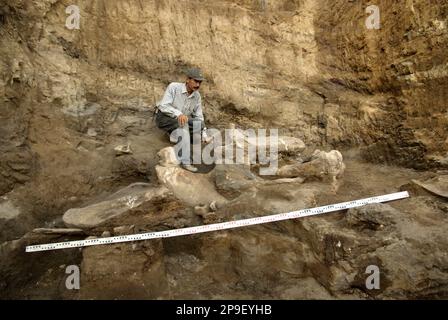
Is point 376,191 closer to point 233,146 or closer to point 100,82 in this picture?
point 233,146

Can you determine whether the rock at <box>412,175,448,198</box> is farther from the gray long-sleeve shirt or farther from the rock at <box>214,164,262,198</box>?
the gray long-sleeve shirt

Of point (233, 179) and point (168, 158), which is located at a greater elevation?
point (168, 158)

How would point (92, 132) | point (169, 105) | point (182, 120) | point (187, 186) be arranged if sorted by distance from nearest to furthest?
point (187, 186)
point (182, 120)
point (169, 105)
point (92, 132)

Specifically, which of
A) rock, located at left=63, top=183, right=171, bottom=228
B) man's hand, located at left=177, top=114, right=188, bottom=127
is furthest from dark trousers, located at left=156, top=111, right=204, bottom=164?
rock, located at left=63, top=183, right=171, bottom=228

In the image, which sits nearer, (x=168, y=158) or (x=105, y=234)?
(x=105, y=234)

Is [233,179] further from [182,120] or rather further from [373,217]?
[373,217]

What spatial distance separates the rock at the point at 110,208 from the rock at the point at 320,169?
1438 mm

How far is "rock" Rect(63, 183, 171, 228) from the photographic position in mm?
3215

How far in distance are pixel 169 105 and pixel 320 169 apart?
6.39 ft

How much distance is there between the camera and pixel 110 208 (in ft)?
11.0

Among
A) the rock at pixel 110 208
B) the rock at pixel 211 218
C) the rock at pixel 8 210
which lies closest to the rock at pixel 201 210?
the rock at pixel 211 218

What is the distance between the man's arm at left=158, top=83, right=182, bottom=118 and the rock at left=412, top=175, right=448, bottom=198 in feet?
9.09

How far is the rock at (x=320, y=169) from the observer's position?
3.96m

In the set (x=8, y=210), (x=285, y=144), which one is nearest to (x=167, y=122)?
(x=285, y=144)
